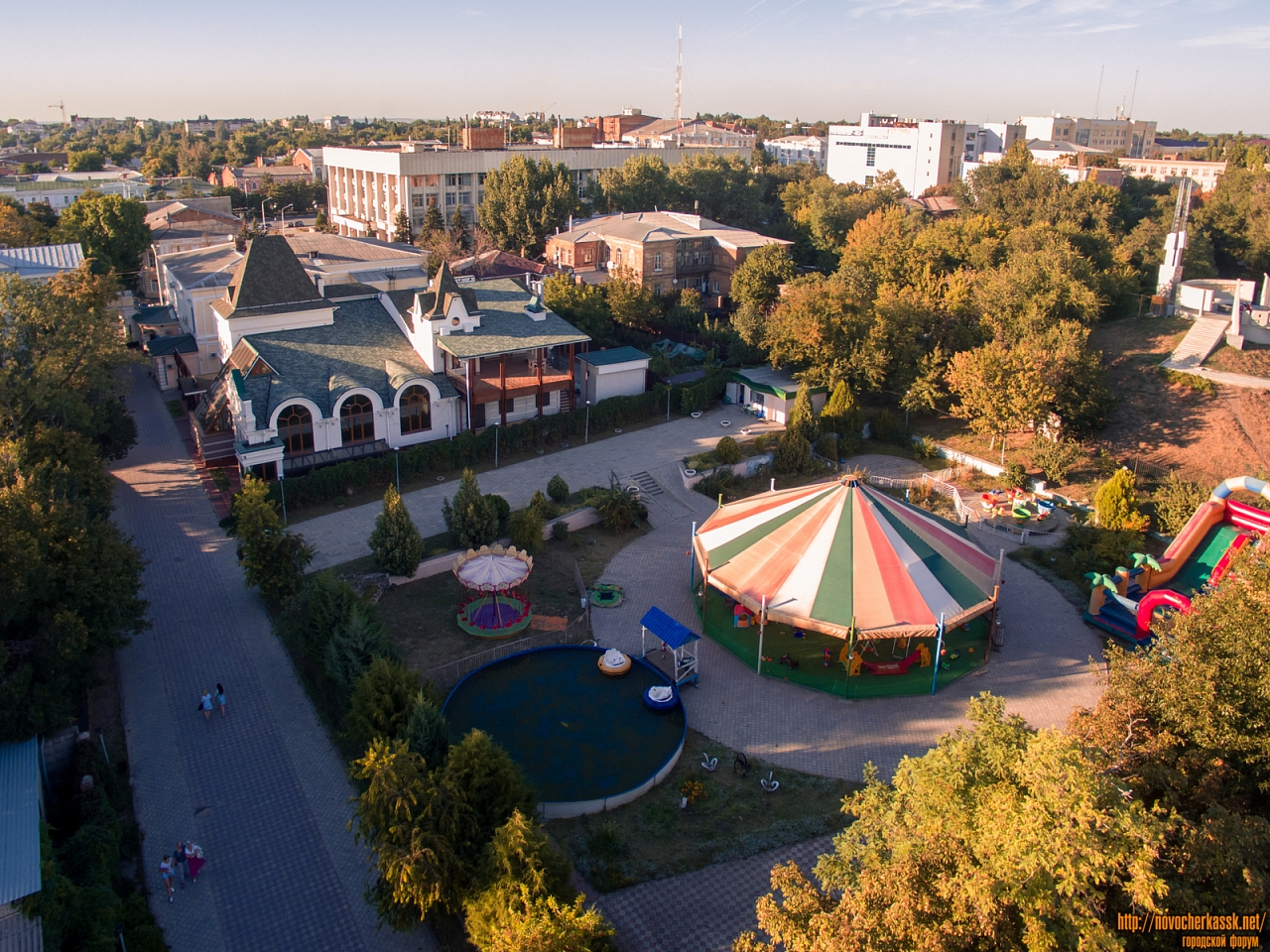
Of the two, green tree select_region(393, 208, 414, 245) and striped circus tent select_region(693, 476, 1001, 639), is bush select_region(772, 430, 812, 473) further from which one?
green tree select_region(393, 208, 414, 245)

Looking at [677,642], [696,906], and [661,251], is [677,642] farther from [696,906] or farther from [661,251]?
[661,251]

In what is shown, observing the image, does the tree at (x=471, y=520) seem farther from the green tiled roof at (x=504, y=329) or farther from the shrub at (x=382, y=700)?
the shrub at (x=382, y=700)

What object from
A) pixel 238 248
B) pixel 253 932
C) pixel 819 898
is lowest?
pixel 253 932

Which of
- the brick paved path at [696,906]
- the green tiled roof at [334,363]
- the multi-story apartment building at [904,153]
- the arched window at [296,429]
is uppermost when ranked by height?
the multi-story apartment building at [904,153]

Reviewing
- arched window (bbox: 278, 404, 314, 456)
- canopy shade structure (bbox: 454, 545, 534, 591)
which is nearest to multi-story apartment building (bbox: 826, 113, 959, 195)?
arched window (bbox: 278, 404, 314, 456)

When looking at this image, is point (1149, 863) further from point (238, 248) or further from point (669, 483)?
point (238, 248)


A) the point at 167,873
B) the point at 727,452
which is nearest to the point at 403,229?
the point at 727,452


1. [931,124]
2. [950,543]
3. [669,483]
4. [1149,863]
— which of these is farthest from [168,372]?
[931,124]

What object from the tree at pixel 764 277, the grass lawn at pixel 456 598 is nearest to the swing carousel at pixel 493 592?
the grass lawn at pixel 456 598
